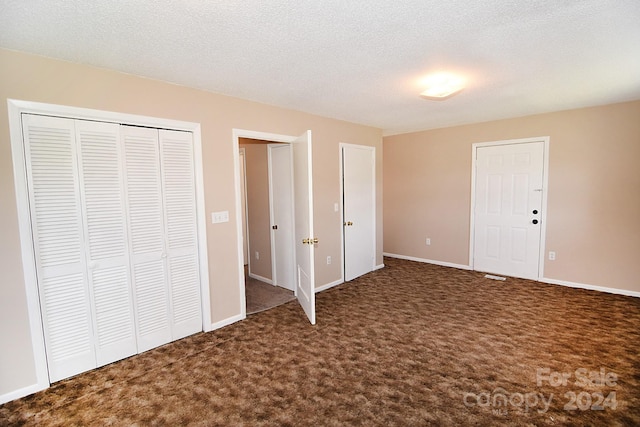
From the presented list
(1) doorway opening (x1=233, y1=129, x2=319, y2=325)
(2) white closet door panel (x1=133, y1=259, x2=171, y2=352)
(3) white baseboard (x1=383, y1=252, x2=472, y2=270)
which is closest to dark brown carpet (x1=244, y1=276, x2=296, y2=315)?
(1) doorway opening (x1=233, y1=129, x2=319, y2=325)

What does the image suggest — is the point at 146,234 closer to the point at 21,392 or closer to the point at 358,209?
the point at 21,392

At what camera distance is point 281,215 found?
13.8ft

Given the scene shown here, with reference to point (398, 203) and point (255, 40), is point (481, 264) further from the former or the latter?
point (255, 40)

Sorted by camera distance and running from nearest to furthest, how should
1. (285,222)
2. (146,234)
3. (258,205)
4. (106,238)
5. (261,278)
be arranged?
(106,238), (146,234), (285,222), (258,205), (261,278)

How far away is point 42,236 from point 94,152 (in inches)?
28.5

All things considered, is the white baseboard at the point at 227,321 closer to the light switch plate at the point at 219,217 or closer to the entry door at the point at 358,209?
the light switch plate at the point at 219,217

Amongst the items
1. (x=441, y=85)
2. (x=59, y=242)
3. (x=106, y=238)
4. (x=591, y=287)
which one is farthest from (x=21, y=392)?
(x=591, y=287)

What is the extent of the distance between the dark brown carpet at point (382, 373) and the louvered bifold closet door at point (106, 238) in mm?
252

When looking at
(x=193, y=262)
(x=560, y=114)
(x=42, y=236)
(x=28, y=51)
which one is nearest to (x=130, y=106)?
(x=28, y=51)

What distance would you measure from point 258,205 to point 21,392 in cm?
304

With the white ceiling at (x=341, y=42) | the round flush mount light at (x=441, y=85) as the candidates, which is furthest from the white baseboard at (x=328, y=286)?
the round flush mount light at (x=441, y=85)

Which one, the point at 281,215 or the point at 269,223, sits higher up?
the point at 281,215

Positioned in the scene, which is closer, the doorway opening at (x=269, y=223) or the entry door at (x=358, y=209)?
the doorway opening at (x=269, y=223)

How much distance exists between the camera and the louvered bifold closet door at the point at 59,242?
85.0 inches
